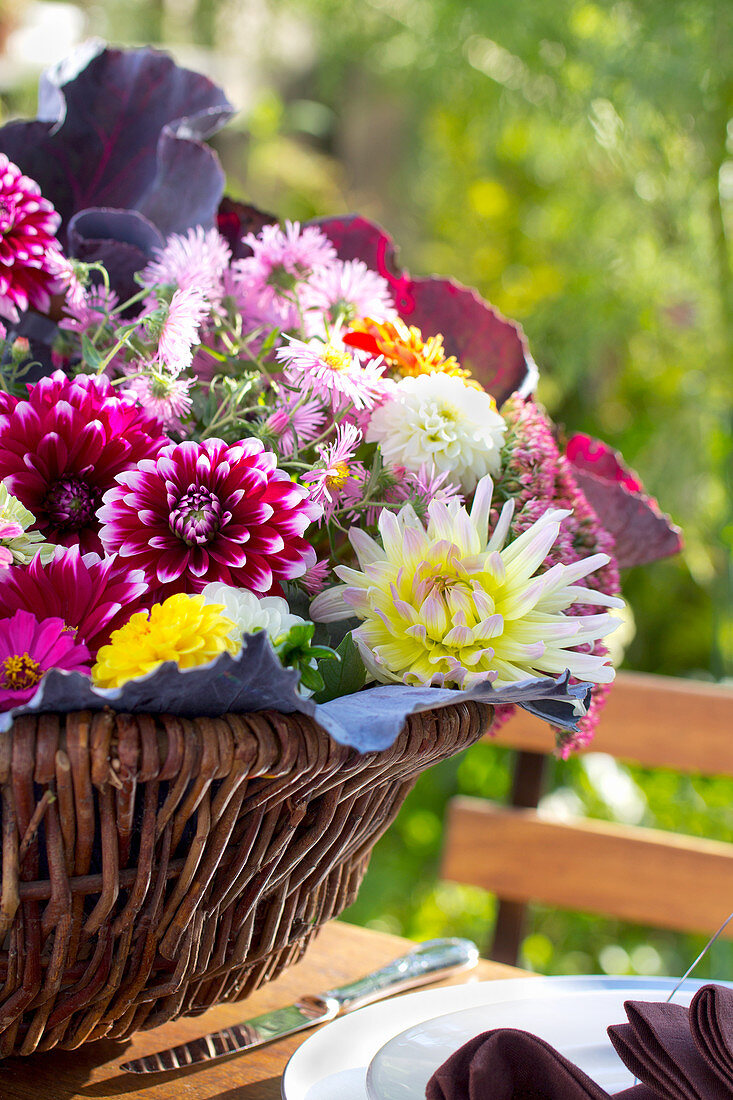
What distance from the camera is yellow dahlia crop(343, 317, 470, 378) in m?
0.44

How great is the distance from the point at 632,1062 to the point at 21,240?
0.40m

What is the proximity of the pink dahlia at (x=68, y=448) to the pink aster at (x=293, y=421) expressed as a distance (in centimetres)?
5

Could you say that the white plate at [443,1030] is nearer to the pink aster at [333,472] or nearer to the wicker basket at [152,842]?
the wicker basket at [152,842]

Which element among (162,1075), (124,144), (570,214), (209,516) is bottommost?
(162,1075)

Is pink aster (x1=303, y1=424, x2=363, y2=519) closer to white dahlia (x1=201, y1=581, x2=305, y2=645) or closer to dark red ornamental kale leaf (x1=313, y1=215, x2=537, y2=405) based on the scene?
white dahlia (x1=201, y1=581, x2=305, y2=645)

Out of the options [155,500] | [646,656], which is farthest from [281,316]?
[646,656]

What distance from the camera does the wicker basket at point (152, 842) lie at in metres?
0.26

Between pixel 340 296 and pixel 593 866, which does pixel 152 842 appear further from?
pixel 593 866

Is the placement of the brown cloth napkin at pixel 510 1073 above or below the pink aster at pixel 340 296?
below

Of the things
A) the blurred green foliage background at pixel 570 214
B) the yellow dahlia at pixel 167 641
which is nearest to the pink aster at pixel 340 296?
the yellow dahlia at pixel 167 641

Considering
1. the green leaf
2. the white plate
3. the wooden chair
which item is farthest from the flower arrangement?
the wooden chair

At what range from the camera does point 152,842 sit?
0.28m

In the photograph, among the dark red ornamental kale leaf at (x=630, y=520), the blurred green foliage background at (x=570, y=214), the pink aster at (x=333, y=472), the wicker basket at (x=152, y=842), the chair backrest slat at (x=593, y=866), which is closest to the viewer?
the wicker basket at (x=152, y=842)

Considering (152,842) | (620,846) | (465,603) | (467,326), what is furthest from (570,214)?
(152,842)
